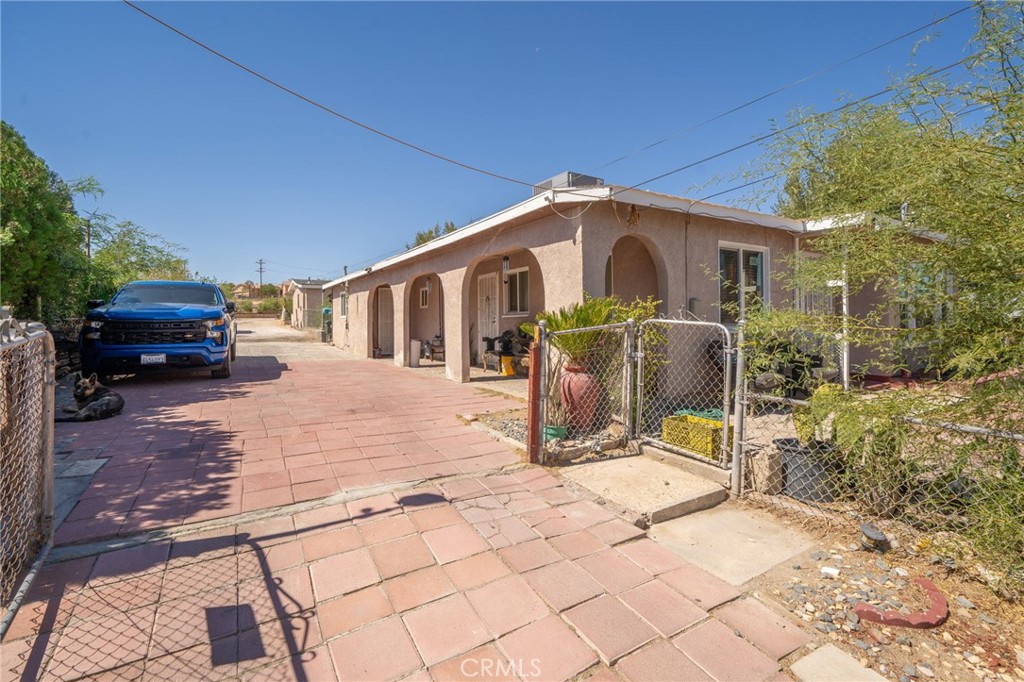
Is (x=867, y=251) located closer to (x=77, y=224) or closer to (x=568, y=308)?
(x=568, y=308)

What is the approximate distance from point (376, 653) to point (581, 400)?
3548 millimetres

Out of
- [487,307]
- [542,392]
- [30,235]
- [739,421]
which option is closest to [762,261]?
[739,421]

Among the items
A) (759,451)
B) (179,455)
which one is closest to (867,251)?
(759,451)

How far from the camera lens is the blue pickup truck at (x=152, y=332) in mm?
7547

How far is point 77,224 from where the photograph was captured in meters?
9.23

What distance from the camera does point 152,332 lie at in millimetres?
7879

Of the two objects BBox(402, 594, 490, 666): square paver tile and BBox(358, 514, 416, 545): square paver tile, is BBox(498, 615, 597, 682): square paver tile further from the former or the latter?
BBox(358, 514, 416, 545): square paver tile

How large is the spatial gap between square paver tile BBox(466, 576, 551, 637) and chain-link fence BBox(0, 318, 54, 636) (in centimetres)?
242

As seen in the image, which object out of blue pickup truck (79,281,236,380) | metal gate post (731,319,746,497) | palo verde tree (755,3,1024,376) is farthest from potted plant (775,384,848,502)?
blue pickup truck (79,281,236,380)

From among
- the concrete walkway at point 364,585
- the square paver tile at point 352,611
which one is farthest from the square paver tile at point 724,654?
the square paver tile at point 352,611

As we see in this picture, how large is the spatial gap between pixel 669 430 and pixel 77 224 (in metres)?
12.4

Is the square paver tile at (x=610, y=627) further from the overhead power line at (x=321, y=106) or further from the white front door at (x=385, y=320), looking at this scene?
the white front door at (x=385, y=320)

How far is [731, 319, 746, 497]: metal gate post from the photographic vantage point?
3.56 m

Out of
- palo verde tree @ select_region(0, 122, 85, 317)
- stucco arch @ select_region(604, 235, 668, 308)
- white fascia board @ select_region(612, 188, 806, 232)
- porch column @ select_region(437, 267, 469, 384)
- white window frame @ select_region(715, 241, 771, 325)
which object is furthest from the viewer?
porch column @ select_region(437, 267, 469, 384)
